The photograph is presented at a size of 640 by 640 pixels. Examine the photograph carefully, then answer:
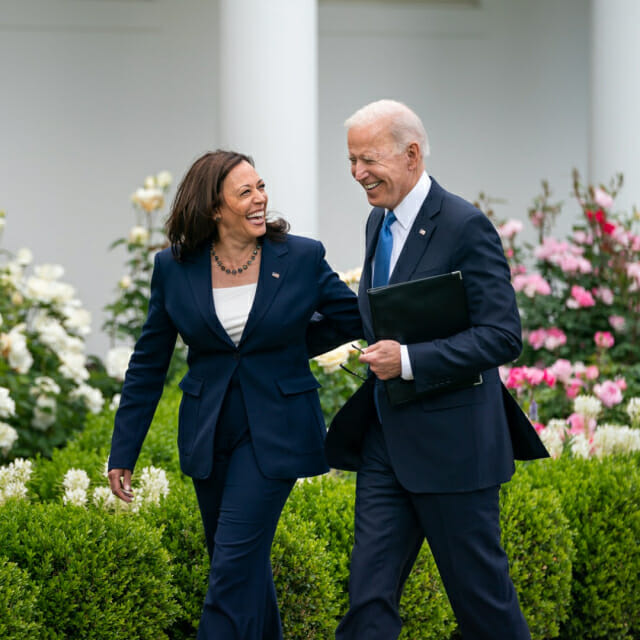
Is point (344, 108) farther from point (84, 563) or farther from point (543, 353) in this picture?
point (84, 563)

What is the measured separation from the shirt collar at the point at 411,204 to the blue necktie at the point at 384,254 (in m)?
0.04

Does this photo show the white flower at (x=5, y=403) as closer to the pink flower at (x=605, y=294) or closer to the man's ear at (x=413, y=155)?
the man's ear at (x=413, y=155)

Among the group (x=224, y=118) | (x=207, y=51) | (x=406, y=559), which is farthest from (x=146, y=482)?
(x=207, y=51)

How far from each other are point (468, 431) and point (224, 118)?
4.27 meters

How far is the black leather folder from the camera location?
283cm

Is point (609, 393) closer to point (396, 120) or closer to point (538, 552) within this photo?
point (538, 552)

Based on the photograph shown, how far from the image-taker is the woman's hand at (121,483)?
3316mm

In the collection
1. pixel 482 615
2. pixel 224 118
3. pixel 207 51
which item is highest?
pixel 207 51

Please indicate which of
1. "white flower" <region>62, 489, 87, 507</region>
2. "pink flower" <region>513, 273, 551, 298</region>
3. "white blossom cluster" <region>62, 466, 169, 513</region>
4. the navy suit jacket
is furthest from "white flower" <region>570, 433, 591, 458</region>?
"white flower" <region>62, 489, 87, 507</region>

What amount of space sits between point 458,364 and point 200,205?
3.12 feet

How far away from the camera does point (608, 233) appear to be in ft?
21.4

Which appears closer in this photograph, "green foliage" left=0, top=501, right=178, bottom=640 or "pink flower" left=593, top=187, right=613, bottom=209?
"green foliage" left=0, top=501, right=178, bottom=640

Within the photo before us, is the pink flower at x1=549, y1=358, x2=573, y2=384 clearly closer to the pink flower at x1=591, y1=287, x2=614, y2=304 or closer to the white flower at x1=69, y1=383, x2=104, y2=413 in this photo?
the pink flower at x1=591, y1=287, x2=614, y2=304

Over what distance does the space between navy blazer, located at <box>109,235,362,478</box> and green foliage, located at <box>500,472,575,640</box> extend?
1.20 meters
